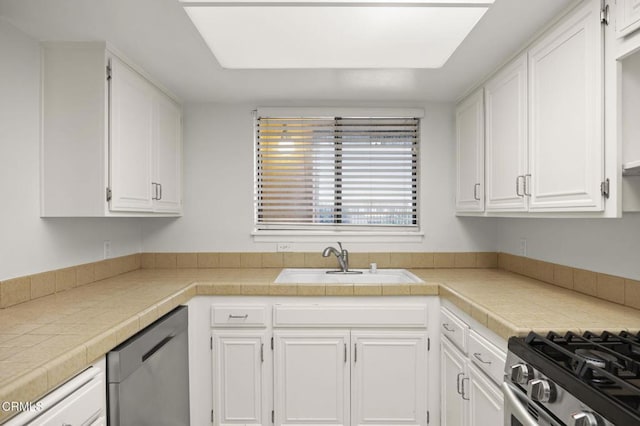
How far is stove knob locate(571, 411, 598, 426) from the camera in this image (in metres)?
0.90

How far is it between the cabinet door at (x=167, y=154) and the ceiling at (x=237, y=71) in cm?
14

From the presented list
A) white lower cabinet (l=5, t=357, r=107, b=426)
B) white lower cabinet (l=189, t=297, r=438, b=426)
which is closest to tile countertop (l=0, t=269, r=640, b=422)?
white lower cabinet (l=5, t=357, r=107, b=426)

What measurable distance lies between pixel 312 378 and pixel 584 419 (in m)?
1.48

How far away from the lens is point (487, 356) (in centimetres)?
154

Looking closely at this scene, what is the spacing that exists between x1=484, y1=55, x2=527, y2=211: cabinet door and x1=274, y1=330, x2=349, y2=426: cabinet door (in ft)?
3.89

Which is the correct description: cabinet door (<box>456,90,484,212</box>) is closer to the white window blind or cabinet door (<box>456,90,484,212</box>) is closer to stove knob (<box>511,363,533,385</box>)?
the white window blind

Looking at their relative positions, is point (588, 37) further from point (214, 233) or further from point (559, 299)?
point (214, 233)

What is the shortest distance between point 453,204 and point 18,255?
2680mm

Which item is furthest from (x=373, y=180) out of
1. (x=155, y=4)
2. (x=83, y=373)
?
(x=83, y=373)

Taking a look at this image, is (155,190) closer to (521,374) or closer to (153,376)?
(153,376)

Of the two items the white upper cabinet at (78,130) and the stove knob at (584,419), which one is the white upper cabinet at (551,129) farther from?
the white upper cabinet at (78,130)

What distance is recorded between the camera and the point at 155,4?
149cm

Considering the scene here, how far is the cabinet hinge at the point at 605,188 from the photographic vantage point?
→ 1.33 m

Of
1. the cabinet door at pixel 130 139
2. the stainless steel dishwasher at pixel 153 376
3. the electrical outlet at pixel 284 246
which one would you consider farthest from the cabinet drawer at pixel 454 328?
the cabinet door at pixel 130 139
